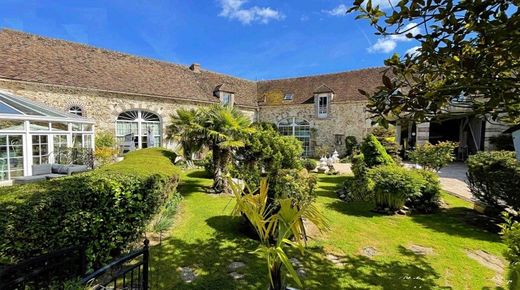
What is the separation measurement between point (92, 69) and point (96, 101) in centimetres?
238

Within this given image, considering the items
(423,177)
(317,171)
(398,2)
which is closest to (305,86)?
(317,171)

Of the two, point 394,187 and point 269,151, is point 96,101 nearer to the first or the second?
point 269,151

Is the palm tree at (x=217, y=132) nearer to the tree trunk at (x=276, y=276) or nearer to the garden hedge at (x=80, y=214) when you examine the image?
the garden hedge at (x=80, y=214)

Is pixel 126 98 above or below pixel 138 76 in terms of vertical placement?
below

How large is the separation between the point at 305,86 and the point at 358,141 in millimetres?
7022

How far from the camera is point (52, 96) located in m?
13.1

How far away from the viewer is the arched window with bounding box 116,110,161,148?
1585 cm

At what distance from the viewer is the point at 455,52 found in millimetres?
1938

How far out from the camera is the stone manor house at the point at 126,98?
1041cm

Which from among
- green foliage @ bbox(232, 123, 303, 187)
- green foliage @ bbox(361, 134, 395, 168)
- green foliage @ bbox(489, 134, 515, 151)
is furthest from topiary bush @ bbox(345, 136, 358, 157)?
green foliage @ bbox(232, 123, 303, 187)

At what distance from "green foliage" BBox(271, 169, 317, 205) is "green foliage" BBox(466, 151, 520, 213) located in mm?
4554

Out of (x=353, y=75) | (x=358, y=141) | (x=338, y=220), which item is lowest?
(x=338, y=220)

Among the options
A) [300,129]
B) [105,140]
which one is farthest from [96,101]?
[300,129]

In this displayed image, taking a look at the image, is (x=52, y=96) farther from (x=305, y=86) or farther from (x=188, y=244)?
(x=305, y=86)
